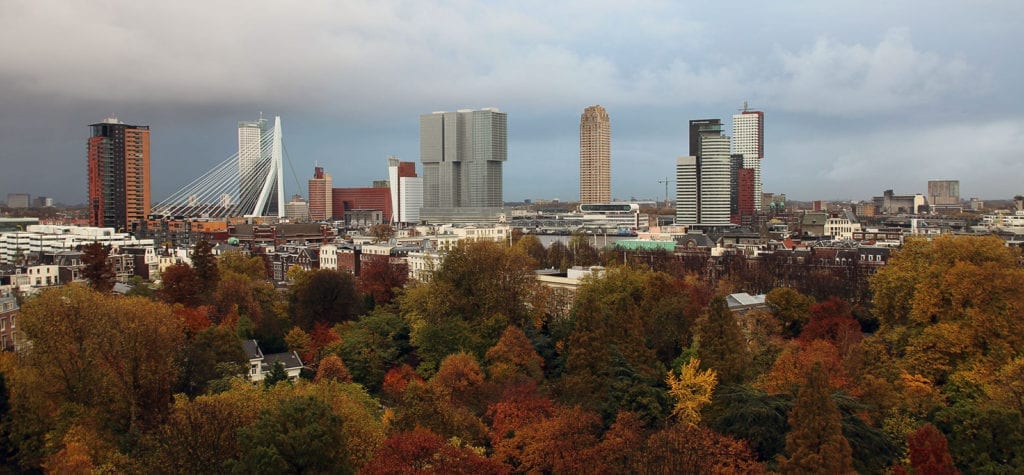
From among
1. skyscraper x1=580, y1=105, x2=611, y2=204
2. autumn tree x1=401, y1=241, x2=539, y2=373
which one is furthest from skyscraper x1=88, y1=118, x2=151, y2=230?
skyscraper x1=580, y1=105, x2=611, y2=204

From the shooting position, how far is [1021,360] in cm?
A: 1611

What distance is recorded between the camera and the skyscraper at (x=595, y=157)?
472ft

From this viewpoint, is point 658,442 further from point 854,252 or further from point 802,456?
point 854,252

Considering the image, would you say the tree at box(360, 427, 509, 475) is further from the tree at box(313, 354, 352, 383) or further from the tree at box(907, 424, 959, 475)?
the tree at box(313, 354, 352, 383)

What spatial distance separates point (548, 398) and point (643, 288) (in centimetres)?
834

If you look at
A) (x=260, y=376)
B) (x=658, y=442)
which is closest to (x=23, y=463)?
(x=260, y=376)

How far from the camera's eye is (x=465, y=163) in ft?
401

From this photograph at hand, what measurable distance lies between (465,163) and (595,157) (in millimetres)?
30108

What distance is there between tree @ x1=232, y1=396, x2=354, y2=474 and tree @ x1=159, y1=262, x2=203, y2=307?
17.9m

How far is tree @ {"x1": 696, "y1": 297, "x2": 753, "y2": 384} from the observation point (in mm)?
17906

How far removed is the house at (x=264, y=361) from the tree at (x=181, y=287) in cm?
570

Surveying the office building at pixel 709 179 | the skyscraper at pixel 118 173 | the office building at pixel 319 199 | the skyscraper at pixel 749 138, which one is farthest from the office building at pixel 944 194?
the skyscraper at pixel 118 173

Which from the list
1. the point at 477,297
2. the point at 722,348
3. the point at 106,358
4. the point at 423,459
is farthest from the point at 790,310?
the point at 106,358

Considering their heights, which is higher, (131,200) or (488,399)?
(131,200)
